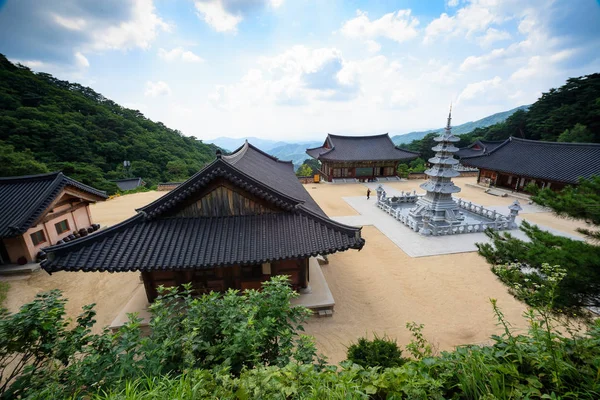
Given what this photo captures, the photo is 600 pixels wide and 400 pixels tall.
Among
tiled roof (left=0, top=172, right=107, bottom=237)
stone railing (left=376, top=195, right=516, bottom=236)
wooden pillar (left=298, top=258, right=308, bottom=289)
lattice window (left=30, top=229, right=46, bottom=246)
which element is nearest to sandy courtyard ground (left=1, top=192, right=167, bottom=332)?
lattice window (left=30, top=229, right=46, bottom=246)

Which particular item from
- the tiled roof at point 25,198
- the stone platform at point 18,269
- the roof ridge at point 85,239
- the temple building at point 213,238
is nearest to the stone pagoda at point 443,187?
the temple building at point 213,238

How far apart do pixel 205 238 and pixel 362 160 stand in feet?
98.9

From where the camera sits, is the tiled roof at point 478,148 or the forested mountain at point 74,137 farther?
the tiled roof at point 478,148

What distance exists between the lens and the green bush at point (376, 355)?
5.57 m

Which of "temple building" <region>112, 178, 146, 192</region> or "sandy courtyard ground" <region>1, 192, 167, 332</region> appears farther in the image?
"temple building" <region>112, 178, 146, 192</region>

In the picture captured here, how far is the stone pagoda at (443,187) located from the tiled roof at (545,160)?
1107 centimetres

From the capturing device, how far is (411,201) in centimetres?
2469

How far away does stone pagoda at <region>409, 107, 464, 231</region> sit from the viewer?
59.1 feet

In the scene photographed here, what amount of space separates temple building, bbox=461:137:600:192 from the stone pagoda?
8.81 m

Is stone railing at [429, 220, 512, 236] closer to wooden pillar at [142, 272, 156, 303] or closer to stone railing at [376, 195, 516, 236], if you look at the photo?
stone railing at [376, 195, 516, 236]

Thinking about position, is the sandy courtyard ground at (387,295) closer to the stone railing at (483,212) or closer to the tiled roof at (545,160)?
the stone railing at (483,212)

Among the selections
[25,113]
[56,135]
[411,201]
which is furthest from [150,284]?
[25,113]

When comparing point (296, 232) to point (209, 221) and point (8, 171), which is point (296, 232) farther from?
point (8, 171)

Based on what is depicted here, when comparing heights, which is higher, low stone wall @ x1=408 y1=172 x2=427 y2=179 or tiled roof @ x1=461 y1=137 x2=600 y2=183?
tiled roof @ x1=461 y1=137 x2=600 y2=183
